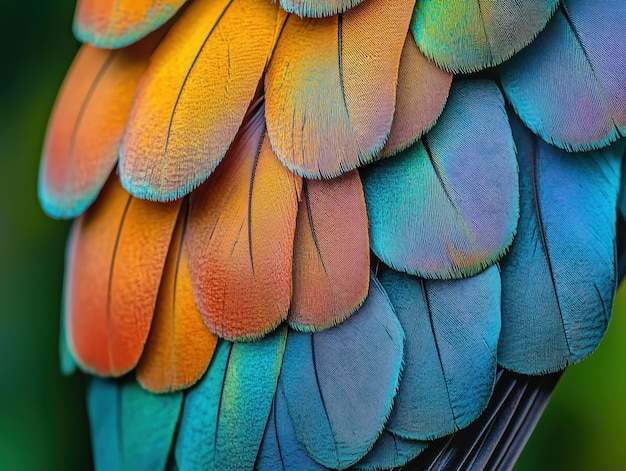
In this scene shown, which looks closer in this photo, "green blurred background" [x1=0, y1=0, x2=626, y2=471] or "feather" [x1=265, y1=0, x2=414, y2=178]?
"feather" [x1=265, y1=0, x2=414, y2=178]

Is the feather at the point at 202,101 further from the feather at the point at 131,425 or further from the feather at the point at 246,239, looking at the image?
the feather at the point at 131,425

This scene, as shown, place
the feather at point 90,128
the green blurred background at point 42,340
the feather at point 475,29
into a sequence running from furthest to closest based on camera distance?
the green blurred background at point 42,340, the feather at point 90,128, the feather at point 475,29

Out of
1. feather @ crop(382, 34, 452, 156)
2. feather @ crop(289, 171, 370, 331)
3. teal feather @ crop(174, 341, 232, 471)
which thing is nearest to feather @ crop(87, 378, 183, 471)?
teal feather @ crop(174, 341, 232, 471)

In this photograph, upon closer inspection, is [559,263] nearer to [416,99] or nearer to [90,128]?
[416,99]

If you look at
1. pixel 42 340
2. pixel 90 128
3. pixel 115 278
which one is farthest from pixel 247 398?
pixel 42 340

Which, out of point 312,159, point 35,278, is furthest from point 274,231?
point 35,278

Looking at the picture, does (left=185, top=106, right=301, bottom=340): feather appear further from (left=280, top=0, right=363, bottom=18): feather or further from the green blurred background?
the green blurred background

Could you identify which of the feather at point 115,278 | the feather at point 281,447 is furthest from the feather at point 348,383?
the feather at point 115,278
